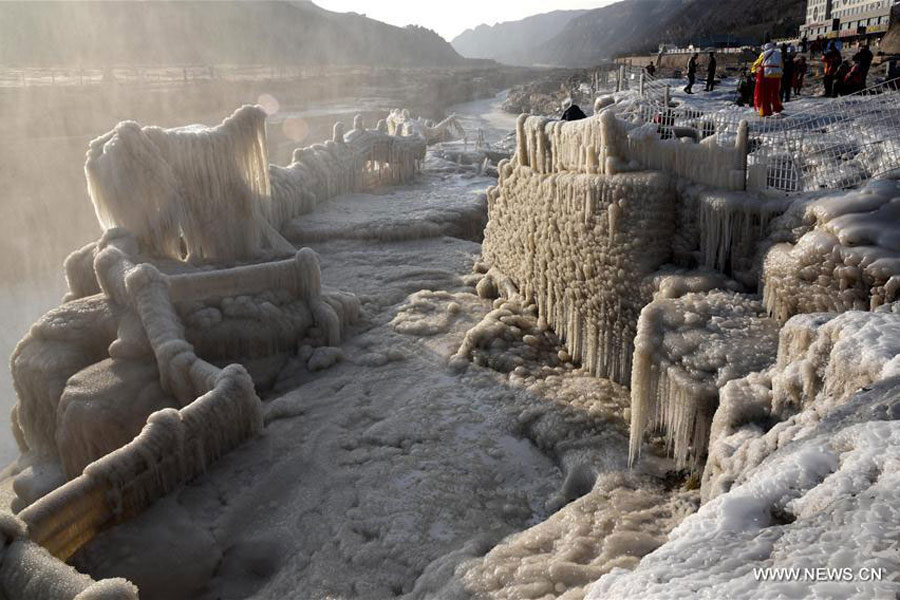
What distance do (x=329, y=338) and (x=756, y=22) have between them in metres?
61.1

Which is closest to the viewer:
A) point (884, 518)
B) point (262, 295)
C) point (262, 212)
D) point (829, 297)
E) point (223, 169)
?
point (884, 518)

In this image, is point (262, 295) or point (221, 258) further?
point (221, 258)

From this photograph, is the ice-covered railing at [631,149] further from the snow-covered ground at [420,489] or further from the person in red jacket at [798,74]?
the person in red jacket at [798,74]

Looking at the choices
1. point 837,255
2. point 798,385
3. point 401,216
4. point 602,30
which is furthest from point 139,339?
point 602,30

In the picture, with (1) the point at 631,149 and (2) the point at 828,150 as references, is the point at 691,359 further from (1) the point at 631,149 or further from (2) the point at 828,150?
(2) the point at 828,150

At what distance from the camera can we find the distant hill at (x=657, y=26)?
54.0m

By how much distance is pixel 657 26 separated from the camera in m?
108

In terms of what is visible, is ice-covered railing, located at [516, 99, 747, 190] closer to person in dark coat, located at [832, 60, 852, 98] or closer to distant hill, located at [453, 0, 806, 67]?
person in dark coat, located at [832, 60, 852, 98]

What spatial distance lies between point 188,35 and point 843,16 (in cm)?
5686

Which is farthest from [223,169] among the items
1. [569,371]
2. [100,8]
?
[100,8]

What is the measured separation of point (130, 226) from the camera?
403 inches

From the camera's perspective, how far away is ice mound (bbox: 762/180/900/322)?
17.1 feet

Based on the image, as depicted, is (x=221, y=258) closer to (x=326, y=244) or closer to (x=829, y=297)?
(x=326, y=244)

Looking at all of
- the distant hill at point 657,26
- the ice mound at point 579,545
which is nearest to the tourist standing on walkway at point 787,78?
Answer: the ice mound at point 579,545
